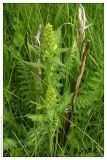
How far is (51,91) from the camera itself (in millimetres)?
1520

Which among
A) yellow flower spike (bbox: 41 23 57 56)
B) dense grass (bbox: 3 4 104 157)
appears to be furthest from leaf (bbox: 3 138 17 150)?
yellow flower spike (bbox: 41 23 57 56)

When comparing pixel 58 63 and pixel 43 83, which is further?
pixel 43 83

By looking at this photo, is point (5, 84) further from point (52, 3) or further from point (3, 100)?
point (52, 3)

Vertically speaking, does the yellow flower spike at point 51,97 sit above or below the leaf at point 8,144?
above

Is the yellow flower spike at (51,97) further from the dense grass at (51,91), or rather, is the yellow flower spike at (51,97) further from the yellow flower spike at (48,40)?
the yellow flower spike at (48,40)

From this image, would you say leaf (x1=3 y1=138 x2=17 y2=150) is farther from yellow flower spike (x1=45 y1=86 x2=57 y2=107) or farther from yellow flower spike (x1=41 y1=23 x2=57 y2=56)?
yellow flower spike (x1=41 y1=23 x2=57 y2=56)

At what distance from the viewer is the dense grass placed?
164 cm

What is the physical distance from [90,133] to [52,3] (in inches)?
26.0

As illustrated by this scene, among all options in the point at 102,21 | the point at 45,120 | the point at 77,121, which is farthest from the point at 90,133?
the point at 102,21

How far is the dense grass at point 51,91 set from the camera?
5.37ft

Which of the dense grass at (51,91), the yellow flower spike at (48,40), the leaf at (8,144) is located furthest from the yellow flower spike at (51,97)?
the leaf at (8,144)

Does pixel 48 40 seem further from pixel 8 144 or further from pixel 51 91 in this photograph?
pixel 8 144

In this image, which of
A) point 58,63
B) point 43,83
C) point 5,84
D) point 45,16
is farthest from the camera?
point 45,16

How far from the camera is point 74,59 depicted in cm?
179
